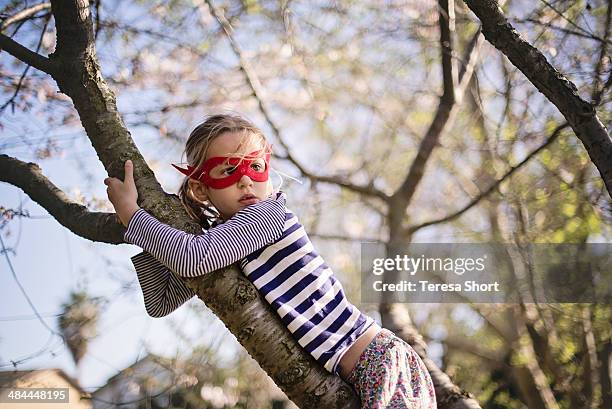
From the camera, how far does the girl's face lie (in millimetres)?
1155

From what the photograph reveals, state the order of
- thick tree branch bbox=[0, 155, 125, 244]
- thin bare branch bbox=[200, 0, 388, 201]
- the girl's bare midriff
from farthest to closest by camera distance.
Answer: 1. thin bare branch bbox=[200, 0, 388, 201]
2. thick tree branch bbox=[0, 155, 125, 244]
3. the girl's bare midriff

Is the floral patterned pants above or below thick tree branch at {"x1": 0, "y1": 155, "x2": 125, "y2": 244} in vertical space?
below

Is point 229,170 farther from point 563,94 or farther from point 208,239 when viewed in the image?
point 563,94

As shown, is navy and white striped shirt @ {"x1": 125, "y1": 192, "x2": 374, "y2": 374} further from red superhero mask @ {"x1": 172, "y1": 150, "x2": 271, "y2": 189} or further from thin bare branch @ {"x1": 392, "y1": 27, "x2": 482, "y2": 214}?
thin bare branch @ {"x1": 392, "y1": 27, "x2": 482, "y2": 214}

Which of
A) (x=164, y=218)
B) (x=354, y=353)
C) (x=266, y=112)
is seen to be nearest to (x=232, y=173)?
(x=164, y=218)

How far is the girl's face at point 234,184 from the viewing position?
1155mm

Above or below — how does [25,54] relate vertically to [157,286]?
above

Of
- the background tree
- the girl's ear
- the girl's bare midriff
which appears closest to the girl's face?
the girl's ear

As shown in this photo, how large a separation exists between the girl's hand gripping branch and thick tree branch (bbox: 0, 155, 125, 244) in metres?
0.16

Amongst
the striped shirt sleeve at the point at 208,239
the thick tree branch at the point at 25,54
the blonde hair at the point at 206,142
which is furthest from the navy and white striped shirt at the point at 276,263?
the thick tree branch at the point at 25,54

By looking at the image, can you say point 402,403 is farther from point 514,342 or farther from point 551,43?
point 514,342

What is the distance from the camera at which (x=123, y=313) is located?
3504 mm

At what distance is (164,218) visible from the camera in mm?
1042

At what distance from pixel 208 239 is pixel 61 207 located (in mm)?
594
